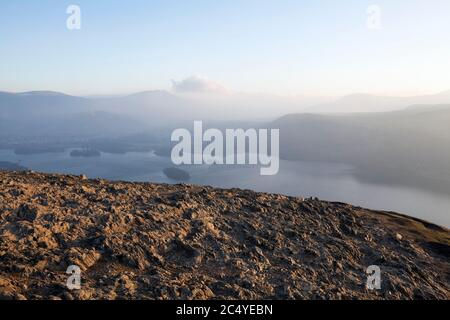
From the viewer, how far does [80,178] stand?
37.6 meters

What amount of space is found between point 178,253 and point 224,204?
1063 centimetres

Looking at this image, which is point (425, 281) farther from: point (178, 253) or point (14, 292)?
point (14, 292)

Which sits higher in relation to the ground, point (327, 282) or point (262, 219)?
point (262, 219)

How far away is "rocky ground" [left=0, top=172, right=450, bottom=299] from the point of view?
63.0 feet

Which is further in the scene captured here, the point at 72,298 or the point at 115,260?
the point at 115,260

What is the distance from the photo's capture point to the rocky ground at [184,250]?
1919 cm

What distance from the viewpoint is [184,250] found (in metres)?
24.6

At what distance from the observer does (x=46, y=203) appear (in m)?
25.3
